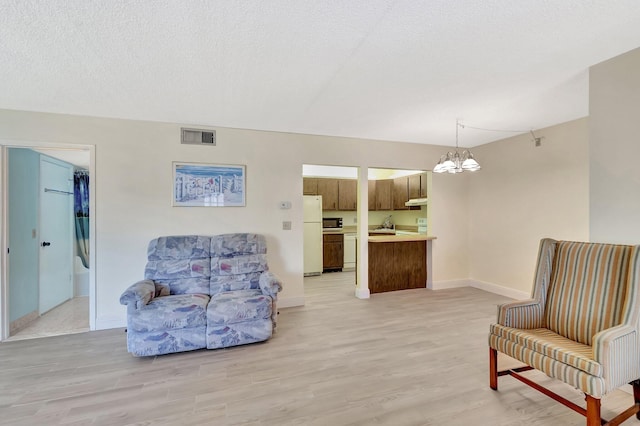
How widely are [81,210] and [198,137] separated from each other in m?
2.93

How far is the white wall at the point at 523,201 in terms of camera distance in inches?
142

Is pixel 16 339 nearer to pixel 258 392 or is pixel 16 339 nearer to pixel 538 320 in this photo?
pixel 258 392

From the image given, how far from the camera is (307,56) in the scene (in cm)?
208

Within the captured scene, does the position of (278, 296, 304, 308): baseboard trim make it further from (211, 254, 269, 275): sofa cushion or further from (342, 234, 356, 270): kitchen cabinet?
(342, 234, 356, 270): kitchen cabinet

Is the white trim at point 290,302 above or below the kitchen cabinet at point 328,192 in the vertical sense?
below

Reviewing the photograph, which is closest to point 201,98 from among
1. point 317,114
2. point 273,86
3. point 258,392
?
point 273,86

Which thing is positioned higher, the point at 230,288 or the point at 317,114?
the point at 317,114

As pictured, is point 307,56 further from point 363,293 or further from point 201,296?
point 363,293

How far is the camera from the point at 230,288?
3307mm

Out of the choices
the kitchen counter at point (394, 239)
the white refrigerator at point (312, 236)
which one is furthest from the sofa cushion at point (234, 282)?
the white refrigerator at point (312, 236)

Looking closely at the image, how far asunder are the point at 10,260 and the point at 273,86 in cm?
351

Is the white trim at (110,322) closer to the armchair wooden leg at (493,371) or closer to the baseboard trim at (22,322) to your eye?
the baseboard trim at (22,322)

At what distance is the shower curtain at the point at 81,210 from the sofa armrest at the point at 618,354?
6486 mm

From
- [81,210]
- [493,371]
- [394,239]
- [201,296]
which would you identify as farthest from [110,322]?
[394,239]
